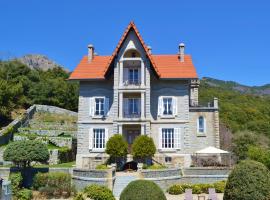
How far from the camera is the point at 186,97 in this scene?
31984 millimetres

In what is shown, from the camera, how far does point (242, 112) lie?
63219 mm

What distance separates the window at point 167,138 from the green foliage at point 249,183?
14375 millimetres

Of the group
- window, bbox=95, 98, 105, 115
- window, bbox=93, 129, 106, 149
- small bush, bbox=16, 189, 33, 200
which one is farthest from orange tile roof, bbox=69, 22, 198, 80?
small bush, bbox=16, 189, 33, 200

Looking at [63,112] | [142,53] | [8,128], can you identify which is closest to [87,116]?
[142,53]

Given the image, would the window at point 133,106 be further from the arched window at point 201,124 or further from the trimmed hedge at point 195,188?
the trimmed hedge at point 195,188

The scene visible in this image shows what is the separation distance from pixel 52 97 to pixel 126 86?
95.9 feet

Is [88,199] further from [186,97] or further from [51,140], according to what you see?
[51,140]

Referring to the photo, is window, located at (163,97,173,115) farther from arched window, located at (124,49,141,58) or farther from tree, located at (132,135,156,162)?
arched window, located at (124,49,141,58)

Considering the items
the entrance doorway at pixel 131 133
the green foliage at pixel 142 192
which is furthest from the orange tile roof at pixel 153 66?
the green foliage at pixel 142 192

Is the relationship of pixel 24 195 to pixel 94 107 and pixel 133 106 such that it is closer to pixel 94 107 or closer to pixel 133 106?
pixel 94 107

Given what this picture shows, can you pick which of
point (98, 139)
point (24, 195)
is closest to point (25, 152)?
point (24, 195)

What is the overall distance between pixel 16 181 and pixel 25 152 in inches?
85.8

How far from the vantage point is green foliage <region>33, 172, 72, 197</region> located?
24.9m

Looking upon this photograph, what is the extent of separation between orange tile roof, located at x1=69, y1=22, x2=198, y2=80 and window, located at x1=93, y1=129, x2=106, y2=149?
5037mm
